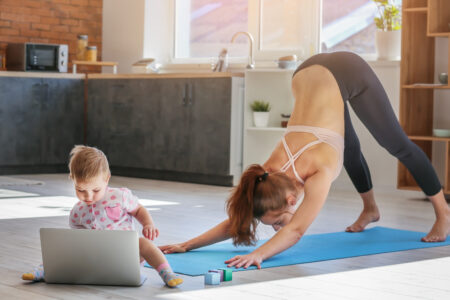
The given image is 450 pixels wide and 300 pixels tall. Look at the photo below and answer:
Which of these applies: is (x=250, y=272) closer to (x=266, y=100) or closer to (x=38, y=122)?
(x=266, y=100)

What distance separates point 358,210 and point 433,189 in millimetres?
1345

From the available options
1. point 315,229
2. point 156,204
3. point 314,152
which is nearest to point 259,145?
point 156,204

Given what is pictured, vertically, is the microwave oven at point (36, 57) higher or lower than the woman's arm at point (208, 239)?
higher

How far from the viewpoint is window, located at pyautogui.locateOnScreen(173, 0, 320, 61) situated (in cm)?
676

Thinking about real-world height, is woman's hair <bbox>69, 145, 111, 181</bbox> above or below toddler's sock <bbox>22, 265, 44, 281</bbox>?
above

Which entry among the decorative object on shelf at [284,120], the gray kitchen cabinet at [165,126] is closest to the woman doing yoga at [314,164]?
the decorative object on shelf at [284,120]

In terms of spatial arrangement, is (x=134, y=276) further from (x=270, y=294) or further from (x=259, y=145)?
(x=259, y=145)

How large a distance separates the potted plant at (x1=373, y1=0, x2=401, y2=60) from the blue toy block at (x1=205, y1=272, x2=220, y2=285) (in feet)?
12.7

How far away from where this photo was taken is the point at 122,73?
8000mm

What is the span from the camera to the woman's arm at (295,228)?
2896 millimetres

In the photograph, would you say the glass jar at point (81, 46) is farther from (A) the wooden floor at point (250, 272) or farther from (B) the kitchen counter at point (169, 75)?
(A) the wooden floor at point (250, 272)

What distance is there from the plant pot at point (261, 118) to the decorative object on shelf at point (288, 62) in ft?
1.32

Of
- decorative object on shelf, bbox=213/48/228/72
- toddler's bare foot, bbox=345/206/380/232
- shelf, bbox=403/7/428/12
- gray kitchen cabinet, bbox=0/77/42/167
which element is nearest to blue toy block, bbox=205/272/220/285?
toddler's bare foot, bbox=345/206/380/232

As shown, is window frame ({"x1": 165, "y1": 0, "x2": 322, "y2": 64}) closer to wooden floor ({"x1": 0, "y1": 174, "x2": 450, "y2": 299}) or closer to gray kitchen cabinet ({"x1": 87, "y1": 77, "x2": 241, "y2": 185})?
gray kitchen cabinet ({"x1": 87, "y1": 77, "x2": 241, "y2": 185})
